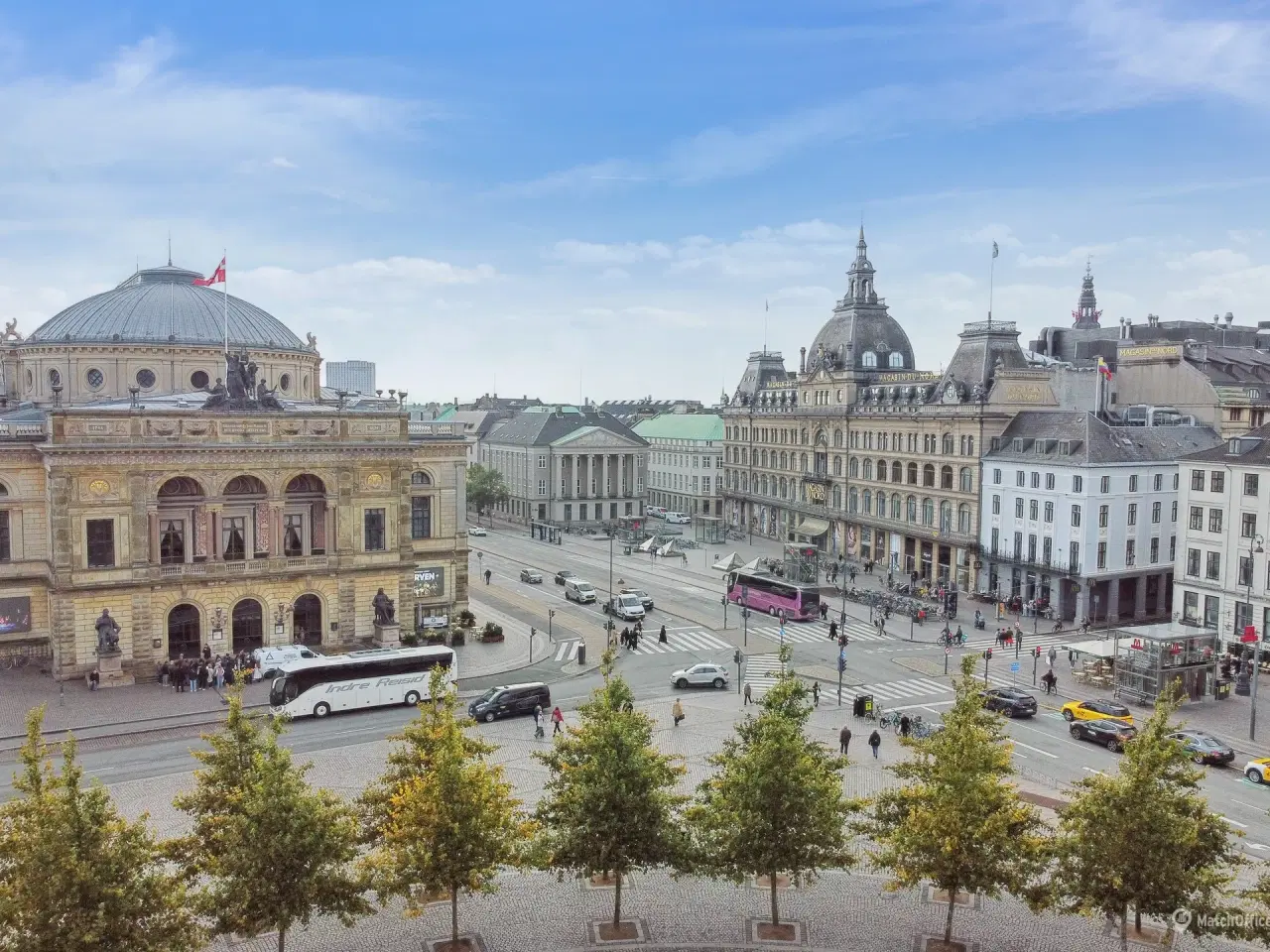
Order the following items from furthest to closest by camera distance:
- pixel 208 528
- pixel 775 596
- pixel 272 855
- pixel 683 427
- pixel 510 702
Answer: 1. pixel 683 427
2. pixel 775 596
3. pixel 208 528
4. pixel 510 702
5. pixel 272 855

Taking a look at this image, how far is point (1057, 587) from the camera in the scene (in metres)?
78.3

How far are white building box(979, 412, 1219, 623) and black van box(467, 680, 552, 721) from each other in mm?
43940

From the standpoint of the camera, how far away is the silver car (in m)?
57.7

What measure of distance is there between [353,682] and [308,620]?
13452 mm

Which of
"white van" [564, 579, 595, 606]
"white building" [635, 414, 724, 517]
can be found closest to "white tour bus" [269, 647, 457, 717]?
"white van" [564, 579, 595, 606]

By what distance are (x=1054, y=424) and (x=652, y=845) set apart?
2553 inches

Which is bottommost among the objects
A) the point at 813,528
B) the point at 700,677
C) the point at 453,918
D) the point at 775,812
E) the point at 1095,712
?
the point at 700,677

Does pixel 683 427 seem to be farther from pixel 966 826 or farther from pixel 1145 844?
pixel 1145 844

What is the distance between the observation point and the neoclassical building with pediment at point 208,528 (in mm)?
56906

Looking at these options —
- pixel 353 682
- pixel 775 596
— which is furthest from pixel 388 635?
pixel 775 596

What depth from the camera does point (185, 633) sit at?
59969 mm

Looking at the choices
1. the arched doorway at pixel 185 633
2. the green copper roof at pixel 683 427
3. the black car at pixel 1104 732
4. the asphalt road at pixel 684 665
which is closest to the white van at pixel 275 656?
the arched doorway at pixel 185 633

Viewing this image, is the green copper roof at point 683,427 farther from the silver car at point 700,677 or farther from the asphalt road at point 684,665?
the silver car at point 700,677

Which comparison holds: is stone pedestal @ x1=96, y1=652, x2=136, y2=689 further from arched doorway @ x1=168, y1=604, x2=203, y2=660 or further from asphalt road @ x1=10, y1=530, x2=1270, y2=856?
asphalt road @ x1=10, y1=530, x2=1270, y2=856
